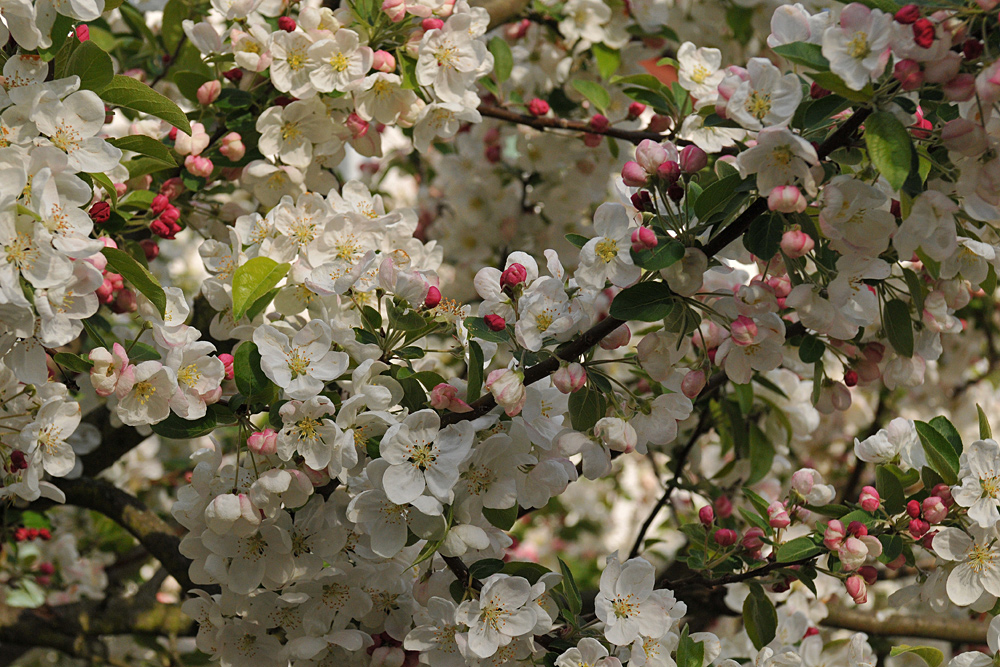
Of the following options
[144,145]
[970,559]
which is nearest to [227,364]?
[144,145]

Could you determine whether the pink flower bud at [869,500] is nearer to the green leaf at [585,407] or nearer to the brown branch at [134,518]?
the green leaf at [585,407]

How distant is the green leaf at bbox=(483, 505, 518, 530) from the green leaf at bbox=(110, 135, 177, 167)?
70 centimetres

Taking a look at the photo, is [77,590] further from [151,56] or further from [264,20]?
[264,20]

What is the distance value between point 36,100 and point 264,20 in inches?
18.1

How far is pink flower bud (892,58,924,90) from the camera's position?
2.72 feet

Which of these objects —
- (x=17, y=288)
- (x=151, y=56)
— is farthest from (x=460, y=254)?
(x=17, y=288)

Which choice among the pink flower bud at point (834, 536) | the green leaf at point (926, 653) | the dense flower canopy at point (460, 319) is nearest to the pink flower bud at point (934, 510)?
the dense flower canopy at point (460, 319)

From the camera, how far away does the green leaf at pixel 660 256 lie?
94 cm

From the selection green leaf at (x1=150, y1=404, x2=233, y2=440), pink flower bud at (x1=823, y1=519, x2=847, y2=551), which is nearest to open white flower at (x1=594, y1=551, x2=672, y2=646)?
pink flower bud at (x1=823, y1=519, x2=847, y2=551)

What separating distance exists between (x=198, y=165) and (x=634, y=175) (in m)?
0.75

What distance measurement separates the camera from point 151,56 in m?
1.82

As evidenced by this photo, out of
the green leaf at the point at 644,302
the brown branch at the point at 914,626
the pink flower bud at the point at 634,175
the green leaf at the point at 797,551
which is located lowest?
the brown branch at the point at 914,626

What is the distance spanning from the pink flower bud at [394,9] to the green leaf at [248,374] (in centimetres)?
59

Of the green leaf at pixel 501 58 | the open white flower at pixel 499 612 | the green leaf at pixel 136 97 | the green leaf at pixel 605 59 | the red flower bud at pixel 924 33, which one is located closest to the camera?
the red flower bud at pixel 924 33
